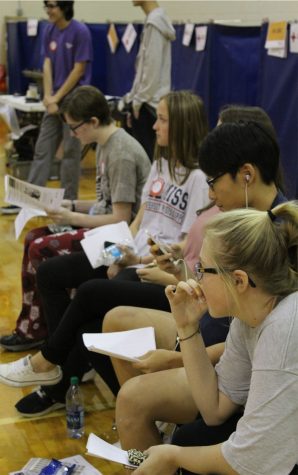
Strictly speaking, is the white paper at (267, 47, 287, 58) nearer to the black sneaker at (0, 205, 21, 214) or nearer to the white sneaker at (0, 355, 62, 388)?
the black sneaker at (0, 205, 21, 214)

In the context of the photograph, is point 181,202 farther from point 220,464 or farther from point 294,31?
point 294,31

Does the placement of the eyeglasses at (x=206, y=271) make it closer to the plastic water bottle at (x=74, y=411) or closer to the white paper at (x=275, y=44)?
the plastic water bottle at (x=74, y=411)

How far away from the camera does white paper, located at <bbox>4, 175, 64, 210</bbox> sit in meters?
3.21

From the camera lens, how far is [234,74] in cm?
537

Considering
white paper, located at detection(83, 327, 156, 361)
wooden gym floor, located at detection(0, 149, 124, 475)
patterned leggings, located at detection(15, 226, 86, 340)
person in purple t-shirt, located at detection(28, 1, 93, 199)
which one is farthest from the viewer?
person in purple t-shirt, located at detection(28, 1, 93, 199)

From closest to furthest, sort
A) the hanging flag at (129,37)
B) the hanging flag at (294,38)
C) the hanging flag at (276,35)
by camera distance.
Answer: the hanging flag at (294,38) → the hanging flag at (276,35) → the hanging flag at (129,37)

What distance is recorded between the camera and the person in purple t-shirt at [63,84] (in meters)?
5.30

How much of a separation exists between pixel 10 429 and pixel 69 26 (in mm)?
3759

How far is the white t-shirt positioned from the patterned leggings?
35cm

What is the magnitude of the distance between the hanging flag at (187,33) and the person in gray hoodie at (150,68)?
0.73 m

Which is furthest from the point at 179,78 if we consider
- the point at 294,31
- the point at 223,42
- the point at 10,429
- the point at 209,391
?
the point at 209,391

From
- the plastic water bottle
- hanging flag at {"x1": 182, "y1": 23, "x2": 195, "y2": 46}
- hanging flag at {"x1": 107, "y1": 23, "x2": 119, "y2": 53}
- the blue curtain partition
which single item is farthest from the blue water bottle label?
hanging flag at {"x1": 107, "y1": 23, "x2": 119, "y2": 53}

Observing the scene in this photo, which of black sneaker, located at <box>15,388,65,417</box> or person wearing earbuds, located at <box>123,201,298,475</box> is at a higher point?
person wearing earbuds, located at <box>123,201,298,475</box>

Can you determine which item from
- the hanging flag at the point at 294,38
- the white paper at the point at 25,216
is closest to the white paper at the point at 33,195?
the white paper at the point at 25,216
